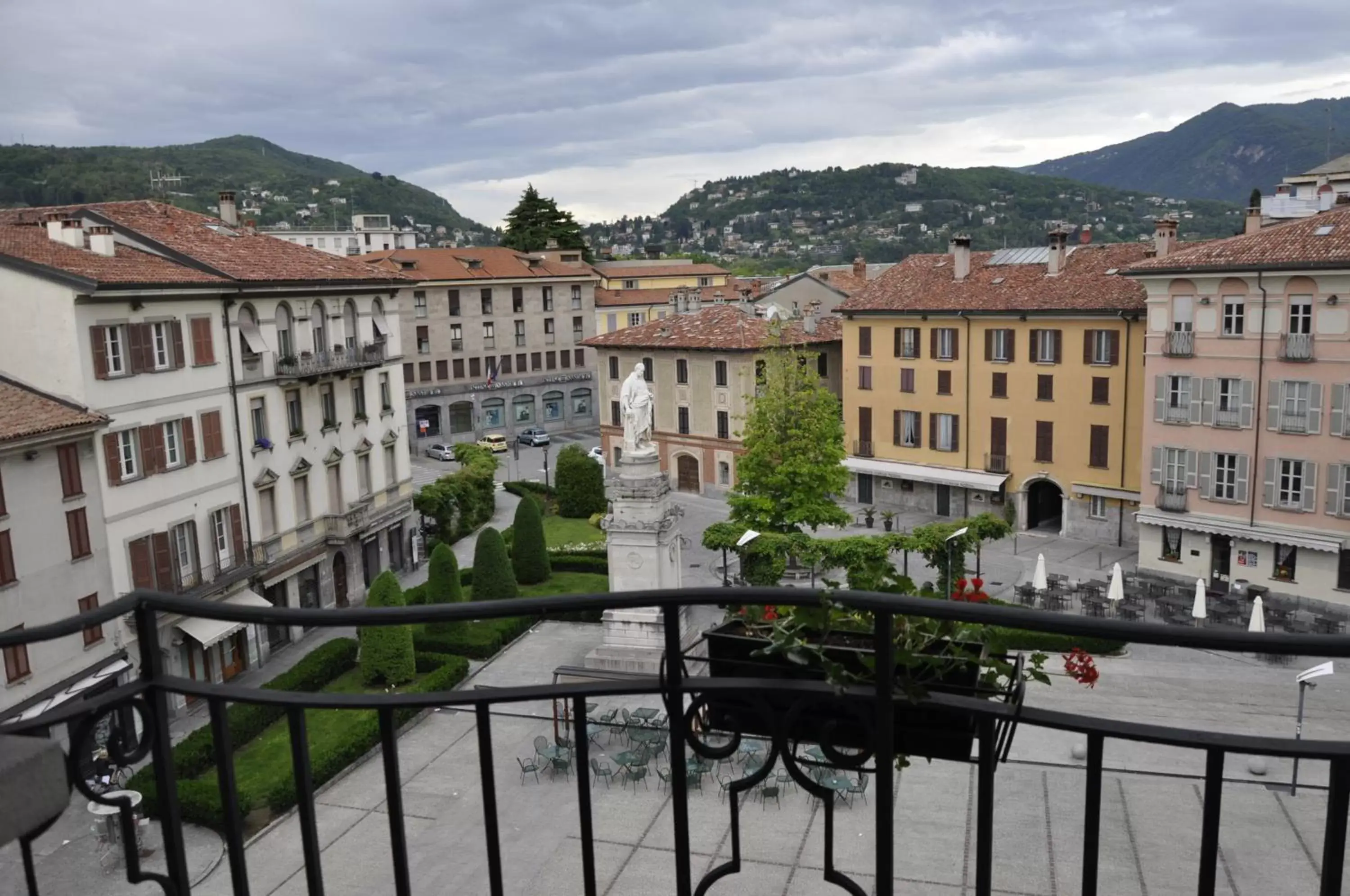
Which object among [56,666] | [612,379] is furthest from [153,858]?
[612,379]

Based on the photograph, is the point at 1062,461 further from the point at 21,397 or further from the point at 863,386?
the point at 21,397

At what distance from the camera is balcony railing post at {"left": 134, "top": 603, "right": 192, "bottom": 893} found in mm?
3711

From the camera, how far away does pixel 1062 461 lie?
44.4 metres

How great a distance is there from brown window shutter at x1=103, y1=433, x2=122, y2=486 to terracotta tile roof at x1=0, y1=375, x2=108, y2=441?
0.68 metres

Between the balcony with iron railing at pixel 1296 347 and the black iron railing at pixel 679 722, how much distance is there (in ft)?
116

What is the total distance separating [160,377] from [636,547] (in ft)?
46.3

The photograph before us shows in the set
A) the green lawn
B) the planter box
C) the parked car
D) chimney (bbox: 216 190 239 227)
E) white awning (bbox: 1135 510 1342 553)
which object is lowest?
the green lawn

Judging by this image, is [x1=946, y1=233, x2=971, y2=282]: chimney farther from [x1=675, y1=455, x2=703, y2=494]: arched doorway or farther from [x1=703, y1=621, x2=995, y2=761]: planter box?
[x1=703, y1=621, x2=995, y2=761]: planter box

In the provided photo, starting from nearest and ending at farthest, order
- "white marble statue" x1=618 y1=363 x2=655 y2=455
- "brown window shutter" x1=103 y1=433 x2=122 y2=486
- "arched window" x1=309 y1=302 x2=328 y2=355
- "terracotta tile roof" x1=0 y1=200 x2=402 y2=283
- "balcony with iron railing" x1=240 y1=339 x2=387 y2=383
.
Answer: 1. "brown window shutter" x1=103 y1=433 x2=122 y2=486
2. "white marble statue" x1=618 y1=363 x2=655 y2=455
3. "terracotta tile roof" x1=0 y1=200 x2=402 y2=283
4. "balcony with iron railing" x1=240 y1=339 x2=387 y2=383
5. "arched window" x1=309 y1=302 x2=328 y2=355

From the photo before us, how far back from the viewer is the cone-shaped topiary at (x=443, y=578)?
31328 mm

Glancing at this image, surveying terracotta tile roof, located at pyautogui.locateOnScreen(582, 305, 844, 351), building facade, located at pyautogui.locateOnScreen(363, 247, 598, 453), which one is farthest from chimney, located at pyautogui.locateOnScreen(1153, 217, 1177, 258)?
building facade, located at pyautogui.locateOnScreen(363, 247, 598, 453)

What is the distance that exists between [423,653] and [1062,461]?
89.9ft

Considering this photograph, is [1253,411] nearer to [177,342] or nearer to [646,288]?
[177,342]

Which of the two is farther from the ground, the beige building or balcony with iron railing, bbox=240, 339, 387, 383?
balcony with iron railing, bbox=240, 339, 387, 383
